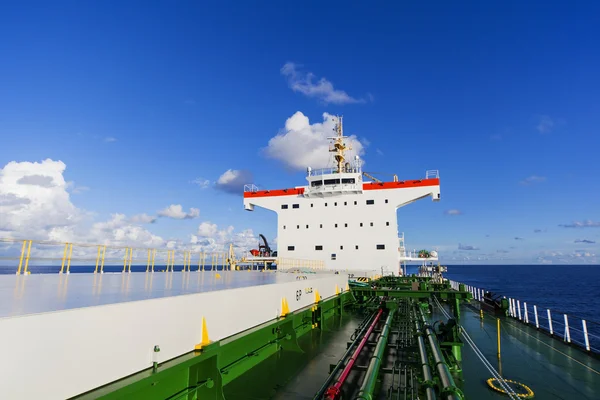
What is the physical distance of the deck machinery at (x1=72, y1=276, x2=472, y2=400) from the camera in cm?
488

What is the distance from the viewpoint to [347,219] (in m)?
27.3

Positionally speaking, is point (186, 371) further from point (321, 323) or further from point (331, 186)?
point (331, 186)

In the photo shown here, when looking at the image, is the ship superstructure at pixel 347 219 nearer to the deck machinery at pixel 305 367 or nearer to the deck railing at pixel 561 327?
the deck railing at pixel 561 327

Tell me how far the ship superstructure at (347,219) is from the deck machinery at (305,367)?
12951 millimetres

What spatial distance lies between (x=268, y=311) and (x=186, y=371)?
355 cm

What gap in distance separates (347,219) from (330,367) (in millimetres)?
20356

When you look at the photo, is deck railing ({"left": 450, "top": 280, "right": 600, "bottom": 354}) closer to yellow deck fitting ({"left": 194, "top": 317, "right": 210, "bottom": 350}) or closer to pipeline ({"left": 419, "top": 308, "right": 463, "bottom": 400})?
pipeline ({"left": 419, "top": 308, "right": 463, "bottom": 400})

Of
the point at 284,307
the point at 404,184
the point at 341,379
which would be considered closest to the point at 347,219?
the point at 404,184

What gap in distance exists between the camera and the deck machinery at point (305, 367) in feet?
16.0

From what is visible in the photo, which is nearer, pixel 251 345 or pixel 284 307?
pixel 251 345

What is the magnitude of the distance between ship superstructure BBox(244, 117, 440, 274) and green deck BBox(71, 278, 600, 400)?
457 inches

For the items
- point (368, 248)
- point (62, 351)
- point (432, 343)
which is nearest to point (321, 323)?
point (432, 343)

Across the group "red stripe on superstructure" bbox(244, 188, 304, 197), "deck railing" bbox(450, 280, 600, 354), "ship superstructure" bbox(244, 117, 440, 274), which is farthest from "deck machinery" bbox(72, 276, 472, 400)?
"red stripe on superstructure" bbox(244, 188, 304, 197)

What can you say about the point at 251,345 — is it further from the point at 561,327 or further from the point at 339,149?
the point at 561,327
